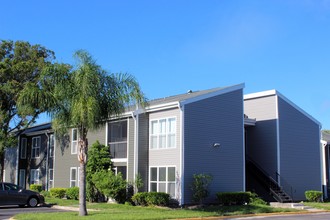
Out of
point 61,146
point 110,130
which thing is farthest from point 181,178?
point 61,146

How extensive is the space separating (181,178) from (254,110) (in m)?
9.88

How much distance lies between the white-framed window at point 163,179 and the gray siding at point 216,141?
2.91ft

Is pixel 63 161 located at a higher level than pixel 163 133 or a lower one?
lower

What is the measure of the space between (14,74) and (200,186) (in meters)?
18.4

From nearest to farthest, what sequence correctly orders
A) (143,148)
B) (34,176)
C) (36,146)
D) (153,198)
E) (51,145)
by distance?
1. (153,198)
2. (143,148)
3. (51,145)
4. (34,176)
5. (36,146)

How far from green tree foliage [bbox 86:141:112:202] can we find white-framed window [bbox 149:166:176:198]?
316 centimetres

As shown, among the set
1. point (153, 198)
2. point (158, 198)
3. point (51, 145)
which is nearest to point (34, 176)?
point (51, 145)

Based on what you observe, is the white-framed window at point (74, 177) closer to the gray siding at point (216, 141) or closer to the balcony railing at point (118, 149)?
the balcony railing at point (118, 149)

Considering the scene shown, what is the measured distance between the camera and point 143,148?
2580 cm

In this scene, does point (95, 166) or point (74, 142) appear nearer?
point (95, 166)

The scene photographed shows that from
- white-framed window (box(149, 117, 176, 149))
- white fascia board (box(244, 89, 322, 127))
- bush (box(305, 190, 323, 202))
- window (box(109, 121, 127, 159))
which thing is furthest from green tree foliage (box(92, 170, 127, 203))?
bush (box(305, 190, 323, 202))

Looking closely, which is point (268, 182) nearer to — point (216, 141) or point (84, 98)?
point (216, 141)

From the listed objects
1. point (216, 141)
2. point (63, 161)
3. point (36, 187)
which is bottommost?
point (36, 187)

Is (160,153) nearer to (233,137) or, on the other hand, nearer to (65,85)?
(233,137)
